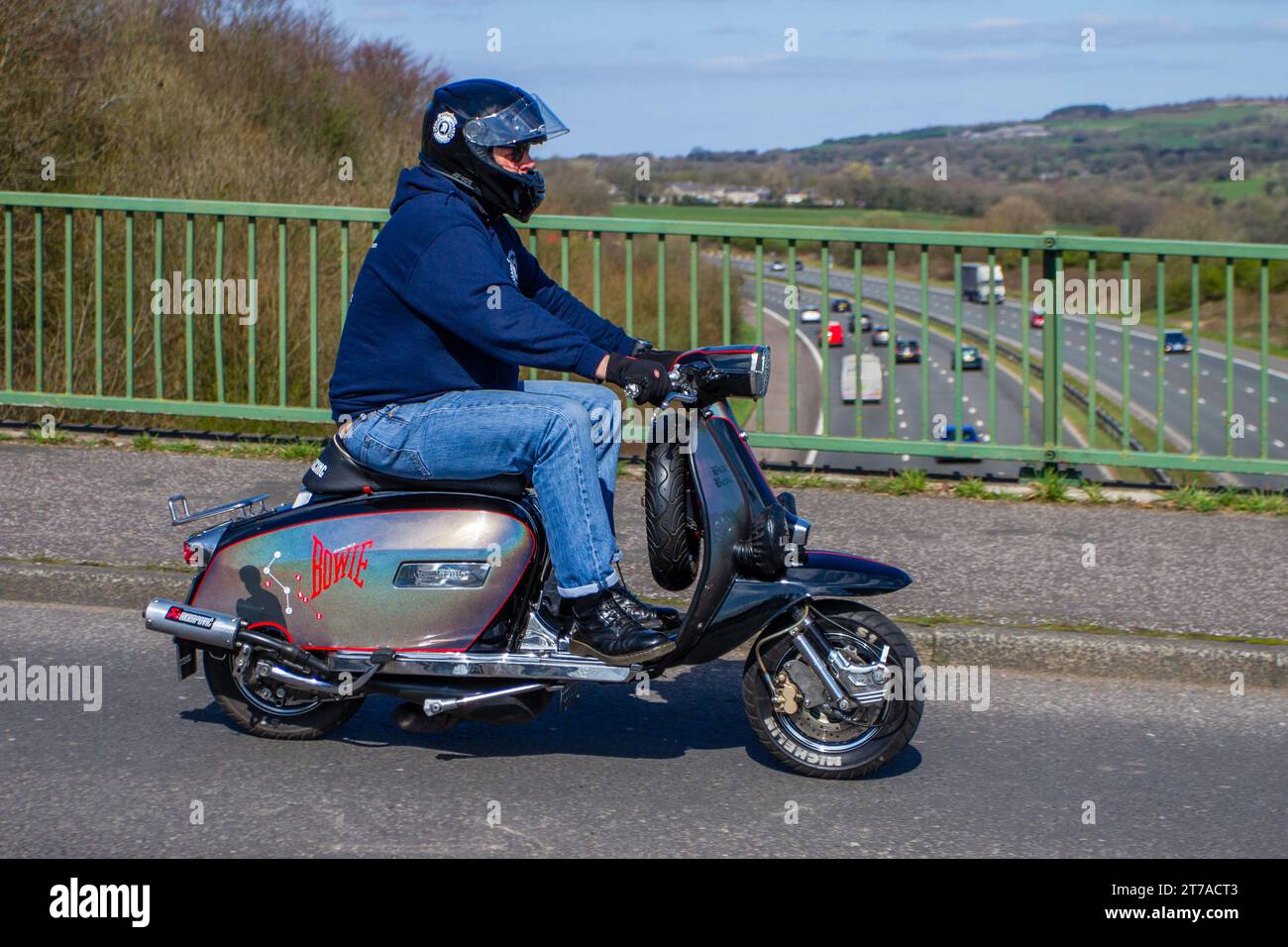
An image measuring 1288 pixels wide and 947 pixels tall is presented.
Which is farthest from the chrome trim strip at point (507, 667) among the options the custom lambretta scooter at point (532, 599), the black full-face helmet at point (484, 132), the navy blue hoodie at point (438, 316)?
the black full-face helmet at point (484, 132)

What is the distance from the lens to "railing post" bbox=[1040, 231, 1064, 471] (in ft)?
28.2

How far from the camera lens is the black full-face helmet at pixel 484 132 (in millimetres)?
4672

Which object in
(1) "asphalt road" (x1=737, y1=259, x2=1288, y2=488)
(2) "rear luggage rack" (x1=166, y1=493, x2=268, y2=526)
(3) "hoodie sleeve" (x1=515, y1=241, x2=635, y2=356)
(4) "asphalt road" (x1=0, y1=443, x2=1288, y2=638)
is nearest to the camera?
(2) "rear luggage rack" (x1=166, y1=493, x2=268, y2=526)

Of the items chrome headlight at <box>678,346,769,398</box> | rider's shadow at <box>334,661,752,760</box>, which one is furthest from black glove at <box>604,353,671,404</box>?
rider's shadow at <box>334,661,752,760</box>

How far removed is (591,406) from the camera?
15.6ft

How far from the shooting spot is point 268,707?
495 cm

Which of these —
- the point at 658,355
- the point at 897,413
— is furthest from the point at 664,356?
the point at 897,413

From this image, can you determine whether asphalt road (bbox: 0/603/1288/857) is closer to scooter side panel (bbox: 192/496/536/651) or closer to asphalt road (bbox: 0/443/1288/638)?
scooter side panel (bbox: 192/496/536/651)

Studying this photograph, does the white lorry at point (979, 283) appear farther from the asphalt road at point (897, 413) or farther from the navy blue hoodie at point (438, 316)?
the navy blue hoodie at point (438, 316)

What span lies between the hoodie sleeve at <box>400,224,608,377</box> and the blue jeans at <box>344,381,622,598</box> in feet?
0.50
